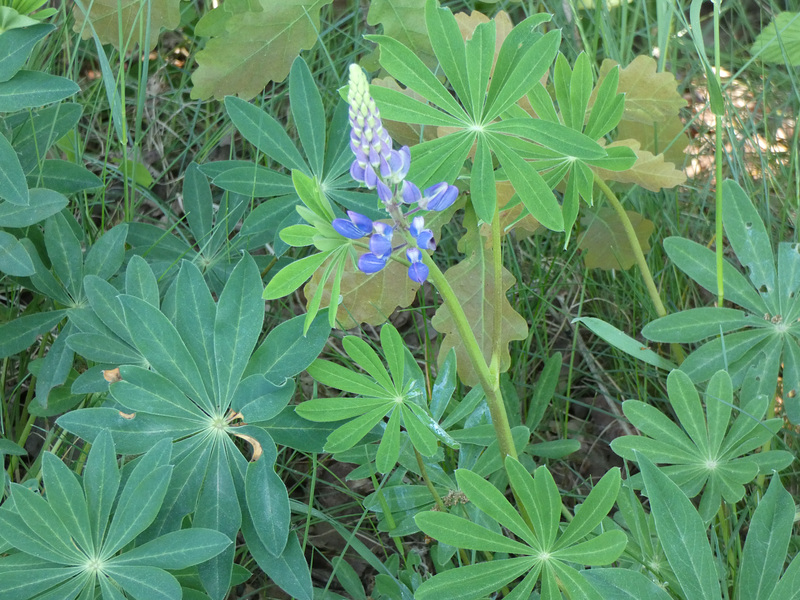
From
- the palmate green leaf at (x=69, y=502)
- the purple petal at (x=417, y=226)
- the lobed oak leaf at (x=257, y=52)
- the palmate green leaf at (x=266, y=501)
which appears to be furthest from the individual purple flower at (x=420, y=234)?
the lobed oak leaf at (x=257, y=52)

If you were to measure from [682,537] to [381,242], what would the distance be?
74cm

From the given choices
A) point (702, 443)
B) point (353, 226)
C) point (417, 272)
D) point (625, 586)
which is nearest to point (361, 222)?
point (353, 226)

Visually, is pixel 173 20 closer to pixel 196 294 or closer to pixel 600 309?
pixel 196 294

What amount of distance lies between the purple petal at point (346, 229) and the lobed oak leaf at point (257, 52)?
1221mm

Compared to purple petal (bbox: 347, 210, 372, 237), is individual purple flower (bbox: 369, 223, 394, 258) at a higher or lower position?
lower

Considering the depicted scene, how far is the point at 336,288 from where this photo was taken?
47.7 inches

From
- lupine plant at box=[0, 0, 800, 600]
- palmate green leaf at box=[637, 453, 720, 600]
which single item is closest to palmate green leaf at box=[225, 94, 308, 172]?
lupine plant at box=[0, 0, 800, 600]

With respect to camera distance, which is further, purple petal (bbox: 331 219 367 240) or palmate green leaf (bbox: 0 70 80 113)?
palmate green leaf (bbox: 0 70 80 113)

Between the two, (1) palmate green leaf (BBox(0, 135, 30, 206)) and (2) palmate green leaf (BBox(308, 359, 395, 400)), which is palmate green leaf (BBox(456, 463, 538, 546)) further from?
(1) palmate green leaf (BBox(0, 135, 30, 206))

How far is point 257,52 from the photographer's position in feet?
7.29

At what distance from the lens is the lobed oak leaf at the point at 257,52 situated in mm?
2203

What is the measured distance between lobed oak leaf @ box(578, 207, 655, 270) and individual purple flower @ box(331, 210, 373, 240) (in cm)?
115

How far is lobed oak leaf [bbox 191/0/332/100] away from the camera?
2.20 m

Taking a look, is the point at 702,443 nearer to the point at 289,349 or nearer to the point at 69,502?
the point at 289,349
